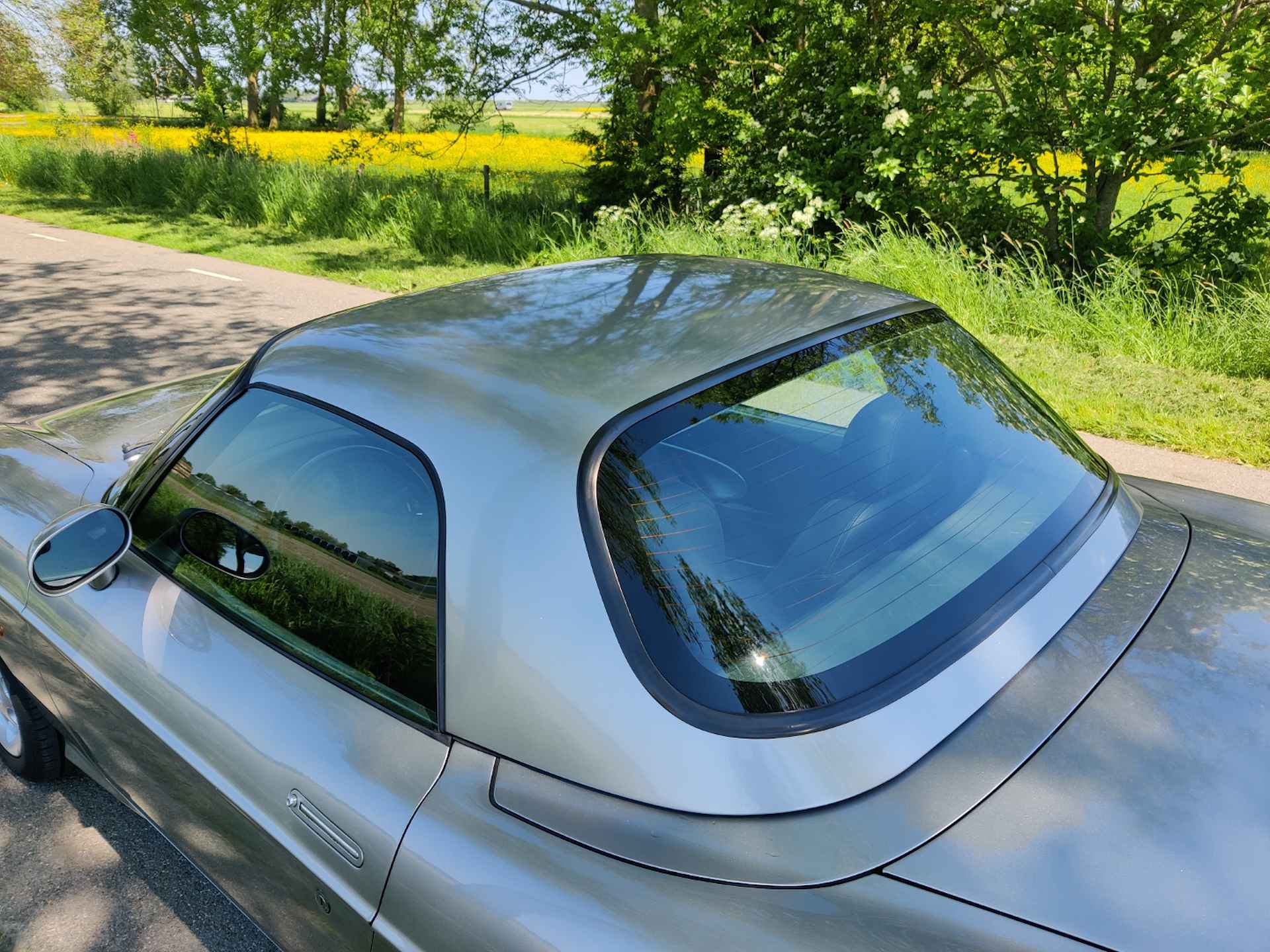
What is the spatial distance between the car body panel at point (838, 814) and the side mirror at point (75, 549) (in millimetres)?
1146

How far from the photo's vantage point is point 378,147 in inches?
603

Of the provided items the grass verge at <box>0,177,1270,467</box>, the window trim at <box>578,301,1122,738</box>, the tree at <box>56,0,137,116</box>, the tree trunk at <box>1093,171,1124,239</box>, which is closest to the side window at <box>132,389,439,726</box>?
the window trim at <box>578,301,1122,738</box>

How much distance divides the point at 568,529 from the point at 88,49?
33563mm

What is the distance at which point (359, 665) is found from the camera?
1.66 meters

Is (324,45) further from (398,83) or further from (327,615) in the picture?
(327,615)

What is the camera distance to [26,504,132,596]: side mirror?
1.95 meters

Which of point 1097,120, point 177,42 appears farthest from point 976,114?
point 177,42

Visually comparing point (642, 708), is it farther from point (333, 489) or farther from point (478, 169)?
point (478, 169)

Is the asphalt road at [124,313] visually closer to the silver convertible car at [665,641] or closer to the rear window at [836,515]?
the silver convertible car at [665,641]

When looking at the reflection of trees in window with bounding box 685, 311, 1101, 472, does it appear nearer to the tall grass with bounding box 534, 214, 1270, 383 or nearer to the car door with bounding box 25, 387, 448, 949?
the car door with bounding box 25, 387, 448, 949

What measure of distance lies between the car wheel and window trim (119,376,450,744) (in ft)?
2.46

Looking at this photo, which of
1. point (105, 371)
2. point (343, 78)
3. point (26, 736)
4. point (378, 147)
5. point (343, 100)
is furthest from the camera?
point (378, 147)

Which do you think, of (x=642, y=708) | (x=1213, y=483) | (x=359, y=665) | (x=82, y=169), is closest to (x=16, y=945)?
(x=359, y=665)

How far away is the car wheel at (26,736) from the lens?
2.51 meters
